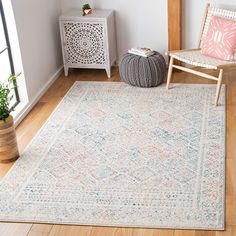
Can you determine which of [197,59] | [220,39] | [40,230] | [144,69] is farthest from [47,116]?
[220,39]

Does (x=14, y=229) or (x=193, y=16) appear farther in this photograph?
(x=193, y=16)

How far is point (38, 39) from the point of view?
13.7 feet

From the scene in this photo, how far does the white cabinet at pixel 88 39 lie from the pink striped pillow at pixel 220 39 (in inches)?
36.5

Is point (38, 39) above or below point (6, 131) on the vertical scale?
above

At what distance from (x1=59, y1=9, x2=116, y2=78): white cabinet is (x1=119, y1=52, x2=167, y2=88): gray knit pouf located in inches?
11.8

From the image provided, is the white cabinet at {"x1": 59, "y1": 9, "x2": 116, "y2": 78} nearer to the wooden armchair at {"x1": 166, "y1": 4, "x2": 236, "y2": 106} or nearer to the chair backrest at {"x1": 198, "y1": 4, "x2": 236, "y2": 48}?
the wooden armchair at {"x1": 166, "y1": 4, "x2": 236, "y2": 106}

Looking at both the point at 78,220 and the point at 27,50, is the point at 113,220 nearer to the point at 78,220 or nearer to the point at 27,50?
the point at 78,220

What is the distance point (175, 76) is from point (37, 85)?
4.28 feet

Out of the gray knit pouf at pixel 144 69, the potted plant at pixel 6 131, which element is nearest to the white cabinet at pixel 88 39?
the gray knit pouf at pixel 144 69

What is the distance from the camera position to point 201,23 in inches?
170

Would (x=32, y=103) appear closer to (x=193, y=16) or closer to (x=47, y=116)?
(x=47, y=116)

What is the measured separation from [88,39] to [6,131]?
65.0 inches

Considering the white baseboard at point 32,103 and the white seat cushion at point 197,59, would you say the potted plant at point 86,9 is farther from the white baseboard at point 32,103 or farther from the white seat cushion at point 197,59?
the white seat cushion at point 197,59

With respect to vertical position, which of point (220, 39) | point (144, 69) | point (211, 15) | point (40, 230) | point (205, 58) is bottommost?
point (40, 230)
